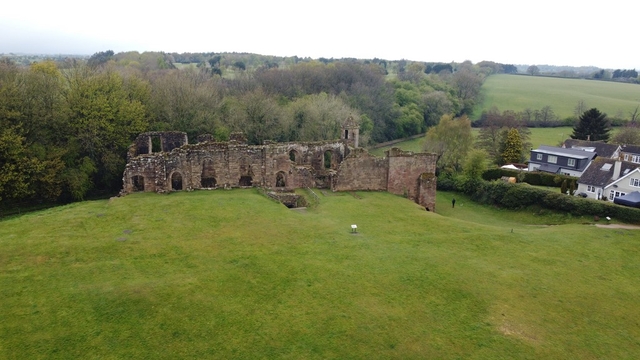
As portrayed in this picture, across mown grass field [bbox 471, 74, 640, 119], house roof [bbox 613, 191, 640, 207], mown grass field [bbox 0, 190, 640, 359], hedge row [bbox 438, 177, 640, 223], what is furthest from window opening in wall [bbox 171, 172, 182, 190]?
mown grass field [bbox 471, 74, 640, 119]

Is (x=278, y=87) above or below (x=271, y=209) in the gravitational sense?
above

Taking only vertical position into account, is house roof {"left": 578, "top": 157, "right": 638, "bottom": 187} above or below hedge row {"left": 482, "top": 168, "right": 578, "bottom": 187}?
above

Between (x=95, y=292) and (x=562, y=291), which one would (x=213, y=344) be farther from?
(x=562, y=291)

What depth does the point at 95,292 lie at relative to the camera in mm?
18125

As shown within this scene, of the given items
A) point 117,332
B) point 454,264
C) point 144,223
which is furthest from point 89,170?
point 454,264

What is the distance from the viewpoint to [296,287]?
63.9 feet

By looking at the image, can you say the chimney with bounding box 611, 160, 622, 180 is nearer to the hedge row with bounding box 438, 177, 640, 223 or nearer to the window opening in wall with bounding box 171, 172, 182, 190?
the hedge row with bounding box 438, 177, 640, 223

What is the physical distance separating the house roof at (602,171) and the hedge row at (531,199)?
5.42m

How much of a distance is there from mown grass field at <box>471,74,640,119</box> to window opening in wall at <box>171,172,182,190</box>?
77853 mm

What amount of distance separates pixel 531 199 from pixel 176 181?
3044cm

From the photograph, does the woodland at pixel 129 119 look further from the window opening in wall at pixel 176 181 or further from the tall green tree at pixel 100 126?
the window opening in wall at pixel 176 181

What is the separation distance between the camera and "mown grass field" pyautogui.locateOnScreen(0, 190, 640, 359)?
1611cm

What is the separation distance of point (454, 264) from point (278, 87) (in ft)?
192

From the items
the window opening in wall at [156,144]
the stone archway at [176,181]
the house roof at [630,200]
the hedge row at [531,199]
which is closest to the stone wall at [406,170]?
the hedge row at [531,199]
